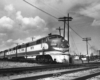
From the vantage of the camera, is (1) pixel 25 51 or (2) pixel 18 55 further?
(2) pixel 18 55

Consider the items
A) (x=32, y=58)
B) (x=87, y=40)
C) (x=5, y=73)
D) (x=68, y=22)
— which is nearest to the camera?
(x=5, y=73)

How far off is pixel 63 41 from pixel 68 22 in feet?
48.6

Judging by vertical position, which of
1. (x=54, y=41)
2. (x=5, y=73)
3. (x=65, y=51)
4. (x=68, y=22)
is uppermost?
(x=68, y=22)

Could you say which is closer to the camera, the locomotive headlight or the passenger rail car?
the passenger rail car

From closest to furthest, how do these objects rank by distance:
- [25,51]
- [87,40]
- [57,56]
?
[57,56], [25,51], [87,40]

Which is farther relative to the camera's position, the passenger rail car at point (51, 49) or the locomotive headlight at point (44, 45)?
the locomotive headlight at point (44, 45)

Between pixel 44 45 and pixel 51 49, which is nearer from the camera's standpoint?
pixel 51 49

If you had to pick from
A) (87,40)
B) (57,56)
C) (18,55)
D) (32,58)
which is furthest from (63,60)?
(87,40)

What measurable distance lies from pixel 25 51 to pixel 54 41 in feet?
30.2

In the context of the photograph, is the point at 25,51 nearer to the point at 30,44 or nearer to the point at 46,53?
the point at 30,44

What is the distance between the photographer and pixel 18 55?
1342 inches

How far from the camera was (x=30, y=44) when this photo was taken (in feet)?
90.3

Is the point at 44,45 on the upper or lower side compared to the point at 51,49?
upper

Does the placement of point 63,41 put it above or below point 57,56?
above
